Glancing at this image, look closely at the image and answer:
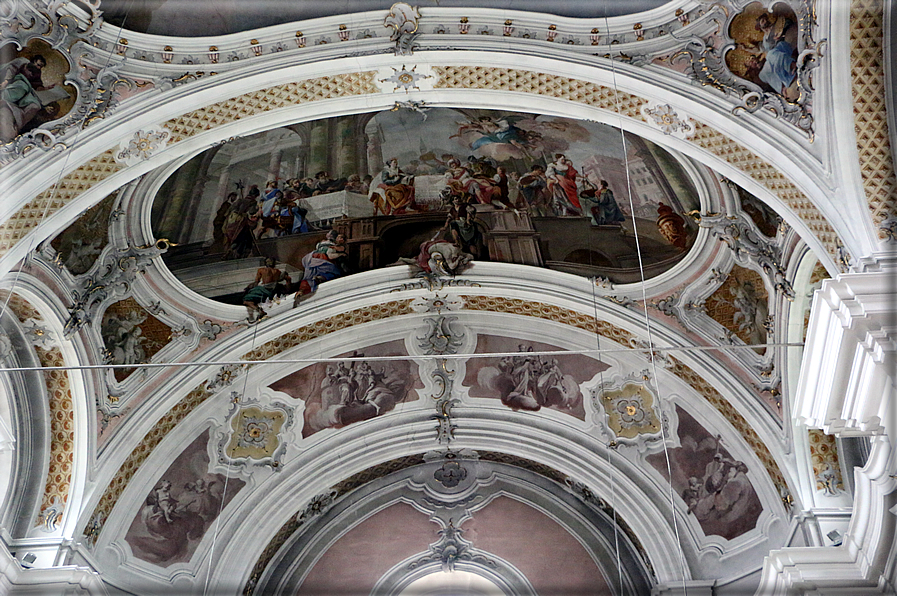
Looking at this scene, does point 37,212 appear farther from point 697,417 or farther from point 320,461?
point 697,417

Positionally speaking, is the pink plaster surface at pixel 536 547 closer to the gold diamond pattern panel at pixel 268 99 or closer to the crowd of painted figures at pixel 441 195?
the crowd of painted figures at pixel 441 195

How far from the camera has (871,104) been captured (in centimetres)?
841

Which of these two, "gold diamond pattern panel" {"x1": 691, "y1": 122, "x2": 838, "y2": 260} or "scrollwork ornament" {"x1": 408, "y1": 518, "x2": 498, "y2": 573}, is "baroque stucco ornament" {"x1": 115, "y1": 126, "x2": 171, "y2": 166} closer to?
"gold diamond pattern panel" {"x1": 691, "y1": 122, "x2": 838, "y2": 260}

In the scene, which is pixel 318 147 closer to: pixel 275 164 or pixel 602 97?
pixel 275 164

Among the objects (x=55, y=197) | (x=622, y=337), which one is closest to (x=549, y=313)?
(x=622, y=337)

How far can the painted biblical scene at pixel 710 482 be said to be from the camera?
11.2 metres

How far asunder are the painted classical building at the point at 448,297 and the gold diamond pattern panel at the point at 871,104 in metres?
0.02

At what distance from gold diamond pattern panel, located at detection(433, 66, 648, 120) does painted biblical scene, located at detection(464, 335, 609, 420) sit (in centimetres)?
384

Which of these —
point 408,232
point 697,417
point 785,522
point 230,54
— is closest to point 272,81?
point 230,54

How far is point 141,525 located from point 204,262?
324 centimetres

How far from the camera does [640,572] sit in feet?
39.6

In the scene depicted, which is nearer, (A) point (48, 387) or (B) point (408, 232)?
(A) point (48, 387)

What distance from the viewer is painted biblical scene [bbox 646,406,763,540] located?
1120 centimetres

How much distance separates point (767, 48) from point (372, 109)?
3.85 metres
